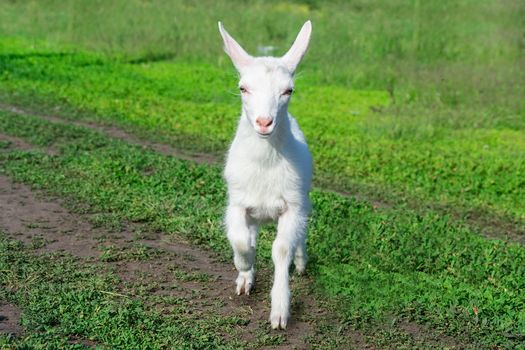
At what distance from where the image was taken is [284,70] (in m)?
5.19

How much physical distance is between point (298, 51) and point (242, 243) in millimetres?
1346

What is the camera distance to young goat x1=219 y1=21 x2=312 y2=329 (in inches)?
204

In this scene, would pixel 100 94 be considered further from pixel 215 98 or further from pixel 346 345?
pixel 346 345

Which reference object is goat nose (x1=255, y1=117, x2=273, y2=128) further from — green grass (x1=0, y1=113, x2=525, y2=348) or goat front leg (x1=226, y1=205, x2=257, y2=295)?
green grass (x1=0, y1=113, x2=525, y2=348)

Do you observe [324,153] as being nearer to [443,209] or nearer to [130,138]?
[443,209]

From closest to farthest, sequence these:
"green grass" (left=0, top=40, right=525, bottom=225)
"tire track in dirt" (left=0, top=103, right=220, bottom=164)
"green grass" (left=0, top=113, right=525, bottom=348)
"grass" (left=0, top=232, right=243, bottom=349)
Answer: "grass" (left=0, top=232, right=243, bottom=349)
"green grass" (left=0, top=113, right=525, bottom=348)
"green grass" (left=0, top=40, right=525, bottom=225)
"tire track in dirt" (left=0, top=103, right=220, bottom=164)

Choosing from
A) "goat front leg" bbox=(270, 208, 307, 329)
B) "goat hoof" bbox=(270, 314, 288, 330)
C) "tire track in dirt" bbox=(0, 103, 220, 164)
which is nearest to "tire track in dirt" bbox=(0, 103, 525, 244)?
"tire track in dirt" bbox=(0, 103, 220, 164)

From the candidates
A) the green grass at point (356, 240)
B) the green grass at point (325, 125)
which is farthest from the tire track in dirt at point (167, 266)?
the green grass at point (325, 125)

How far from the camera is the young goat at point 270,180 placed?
5.18m

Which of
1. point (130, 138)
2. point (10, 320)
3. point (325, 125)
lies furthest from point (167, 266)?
point (325, 125)

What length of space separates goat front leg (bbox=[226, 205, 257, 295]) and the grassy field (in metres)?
0.46

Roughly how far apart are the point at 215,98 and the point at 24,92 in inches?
134

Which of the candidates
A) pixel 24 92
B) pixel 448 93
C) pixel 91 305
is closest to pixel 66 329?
pixel 91 305

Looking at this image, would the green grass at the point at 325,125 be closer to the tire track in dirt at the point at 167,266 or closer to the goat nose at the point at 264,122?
the tire track in dirt at the point at 167,266
